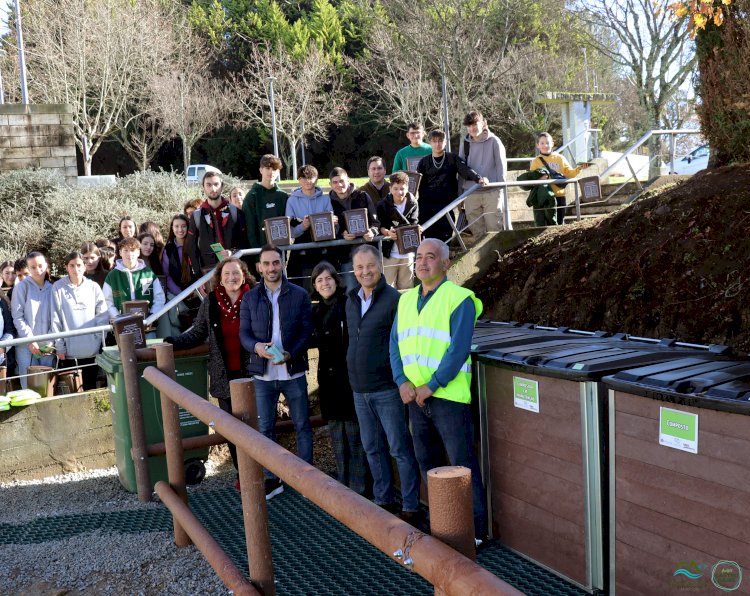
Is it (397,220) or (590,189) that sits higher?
(590,189)

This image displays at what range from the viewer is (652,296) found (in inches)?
305

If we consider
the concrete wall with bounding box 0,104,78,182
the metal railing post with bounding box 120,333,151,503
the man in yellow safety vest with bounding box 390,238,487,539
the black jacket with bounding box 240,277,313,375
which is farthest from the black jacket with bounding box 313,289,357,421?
the concrete wall with bounding box 0,104,78,182

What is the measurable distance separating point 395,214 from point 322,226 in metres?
0.95

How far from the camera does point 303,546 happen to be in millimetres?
A: 5531

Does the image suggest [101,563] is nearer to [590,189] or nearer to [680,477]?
[680,477]

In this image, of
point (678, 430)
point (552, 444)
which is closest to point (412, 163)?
point (552, 444)

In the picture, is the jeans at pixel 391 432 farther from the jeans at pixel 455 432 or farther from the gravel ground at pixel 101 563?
the gravel ground at pixel 101 563

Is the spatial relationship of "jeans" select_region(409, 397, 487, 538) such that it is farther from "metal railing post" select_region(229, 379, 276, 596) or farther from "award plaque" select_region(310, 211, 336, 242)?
"award plaque" select_region(310, 211, 336, 242)

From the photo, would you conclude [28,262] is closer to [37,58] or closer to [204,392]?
[204,392]

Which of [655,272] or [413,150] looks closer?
[655,272]

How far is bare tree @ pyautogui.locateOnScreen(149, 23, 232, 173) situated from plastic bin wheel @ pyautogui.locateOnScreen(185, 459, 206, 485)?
31053 mm

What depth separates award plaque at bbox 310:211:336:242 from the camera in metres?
8.38

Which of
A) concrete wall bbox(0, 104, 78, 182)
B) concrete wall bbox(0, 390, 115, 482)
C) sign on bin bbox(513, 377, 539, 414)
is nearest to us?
sign on bin bbox(513, 377, 539, 414)

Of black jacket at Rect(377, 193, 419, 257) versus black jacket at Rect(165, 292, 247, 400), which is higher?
black jacket at Rect(377, 193, 419, 257)
